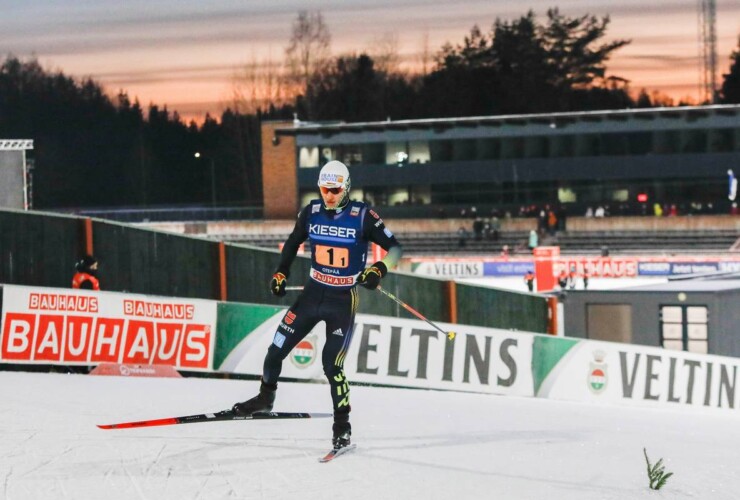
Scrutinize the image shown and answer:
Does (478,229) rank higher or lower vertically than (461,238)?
higher

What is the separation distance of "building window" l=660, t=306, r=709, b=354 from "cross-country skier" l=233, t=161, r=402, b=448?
13.5 meters

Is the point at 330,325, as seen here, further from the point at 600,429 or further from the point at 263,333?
the point at 263,333

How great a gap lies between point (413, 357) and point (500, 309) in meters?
4.11

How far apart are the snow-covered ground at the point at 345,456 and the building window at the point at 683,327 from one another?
9.34 metres

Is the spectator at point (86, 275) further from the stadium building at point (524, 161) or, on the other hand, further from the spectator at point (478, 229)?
the stadium building at point (524, 161)

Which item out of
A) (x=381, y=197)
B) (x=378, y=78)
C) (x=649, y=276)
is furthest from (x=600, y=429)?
(x=378, y=78)

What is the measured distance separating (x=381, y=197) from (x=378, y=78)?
30767 mm

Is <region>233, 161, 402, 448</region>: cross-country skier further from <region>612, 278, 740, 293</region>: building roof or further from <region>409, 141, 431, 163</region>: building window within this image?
<region>409, 141, 431, 163</region>: building window

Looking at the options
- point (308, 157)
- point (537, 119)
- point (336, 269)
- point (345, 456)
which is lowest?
point (345, 456)

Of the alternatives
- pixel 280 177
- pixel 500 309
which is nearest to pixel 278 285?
pixel 500 309

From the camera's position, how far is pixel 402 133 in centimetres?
7031

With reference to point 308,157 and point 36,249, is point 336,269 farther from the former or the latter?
point 308,157

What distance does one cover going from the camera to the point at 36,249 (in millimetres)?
15281

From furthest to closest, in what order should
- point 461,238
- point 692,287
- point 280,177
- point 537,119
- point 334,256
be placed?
1. point 280,177
2. point 537,119
3. point 461,238
4. point 692,287
5. point 334,256
